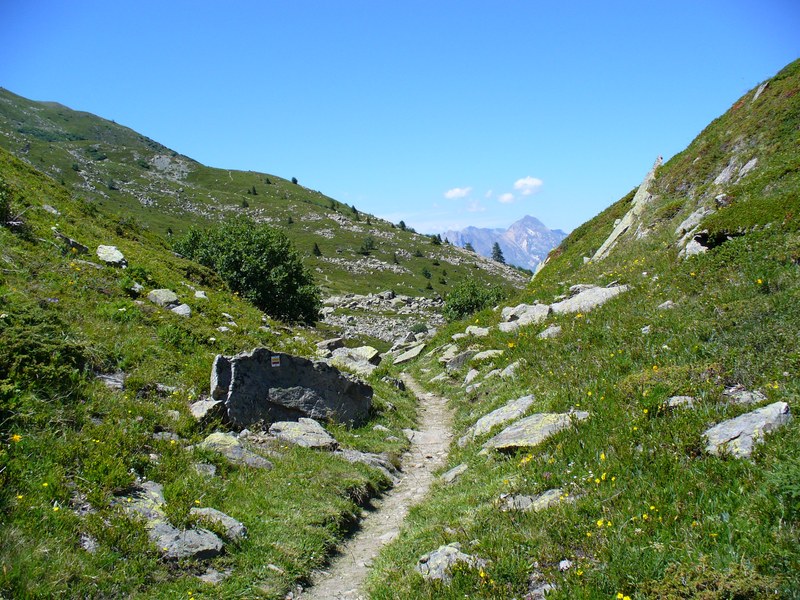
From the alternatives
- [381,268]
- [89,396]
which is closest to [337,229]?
[381,268]

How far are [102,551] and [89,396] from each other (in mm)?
3609

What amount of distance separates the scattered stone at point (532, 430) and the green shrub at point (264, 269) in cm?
3227

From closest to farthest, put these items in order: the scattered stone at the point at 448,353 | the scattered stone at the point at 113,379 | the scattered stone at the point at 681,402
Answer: the scattered stone at the point at 681,402 < the scattered stone at the point at 113,379 < the scattered stone at the point at 448,353

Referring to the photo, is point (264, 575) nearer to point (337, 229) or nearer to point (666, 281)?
point (666, 281)

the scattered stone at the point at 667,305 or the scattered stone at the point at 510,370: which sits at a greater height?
the scattered stone at the point at 667,305

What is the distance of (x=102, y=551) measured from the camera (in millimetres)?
5688

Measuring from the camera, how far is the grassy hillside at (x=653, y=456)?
4945 millimetres

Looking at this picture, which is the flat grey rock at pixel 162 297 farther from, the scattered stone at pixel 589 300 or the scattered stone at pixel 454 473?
the scattered stone at pixel 589 300

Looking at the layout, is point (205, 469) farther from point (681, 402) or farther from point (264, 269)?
point (264, 269)

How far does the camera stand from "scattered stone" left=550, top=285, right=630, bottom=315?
17188mm

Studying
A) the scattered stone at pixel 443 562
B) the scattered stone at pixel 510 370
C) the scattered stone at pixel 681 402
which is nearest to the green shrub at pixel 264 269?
the scattered stone at pixel 510 370

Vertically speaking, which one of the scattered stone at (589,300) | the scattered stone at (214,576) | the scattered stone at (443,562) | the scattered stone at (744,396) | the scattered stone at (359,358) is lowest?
the scattered stone at (443,562)

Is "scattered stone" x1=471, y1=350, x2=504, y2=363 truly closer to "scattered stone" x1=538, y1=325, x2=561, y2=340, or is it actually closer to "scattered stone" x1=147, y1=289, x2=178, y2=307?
"scattered stone" x1=538, y1=325, x2=561, y2=340

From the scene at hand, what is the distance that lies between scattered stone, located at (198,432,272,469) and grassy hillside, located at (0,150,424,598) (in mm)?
211
